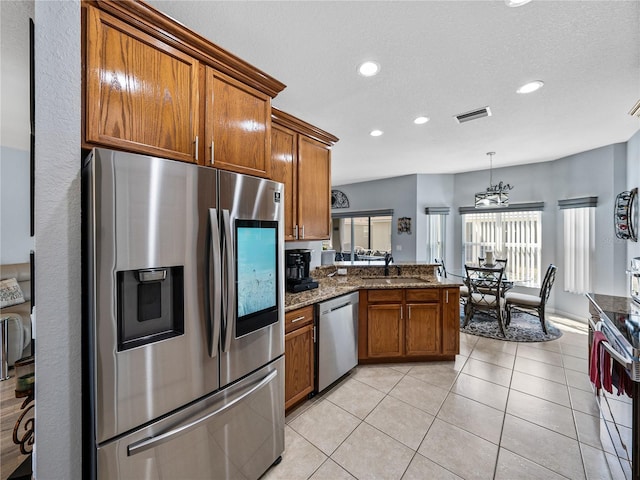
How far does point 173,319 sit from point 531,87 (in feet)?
10.8

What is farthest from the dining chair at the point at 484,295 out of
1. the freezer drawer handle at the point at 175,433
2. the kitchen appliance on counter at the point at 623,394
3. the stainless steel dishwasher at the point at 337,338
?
the freezer drawer handle at the point at 175,433

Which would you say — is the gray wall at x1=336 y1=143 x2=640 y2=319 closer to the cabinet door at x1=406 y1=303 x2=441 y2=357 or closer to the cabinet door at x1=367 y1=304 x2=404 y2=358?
the cabinet door at x1=406 y1=303 x2=441 y2=357

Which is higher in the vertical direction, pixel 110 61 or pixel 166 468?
A: pixel 110 61

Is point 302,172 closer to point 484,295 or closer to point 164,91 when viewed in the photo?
point 164,91

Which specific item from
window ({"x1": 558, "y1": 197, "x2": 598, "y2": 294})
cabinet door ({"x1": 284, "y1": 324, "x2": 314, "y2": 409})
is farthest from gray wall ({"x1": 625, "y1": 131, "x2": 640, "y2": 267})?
cabinet door ({"x1": 284, "y1": 324, "x2": 314, "y2": 409})

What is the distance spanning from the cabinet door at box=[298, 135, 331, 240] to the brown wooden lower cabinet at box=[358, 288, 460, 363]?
1006 mm

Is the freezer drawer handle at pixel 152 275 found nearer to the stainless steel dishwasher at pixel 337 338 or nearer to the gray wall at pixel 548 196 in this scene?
the stainless steel dishwasher at pixel 337 338

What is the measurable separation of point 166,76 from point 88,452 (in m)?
1.69

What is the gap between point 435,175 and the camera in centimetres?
612

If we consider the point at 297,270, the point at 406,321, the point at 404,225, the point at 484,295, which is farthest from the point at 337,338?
the point at 404,225

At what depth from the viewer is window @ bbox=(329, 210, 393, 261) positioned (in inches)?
269

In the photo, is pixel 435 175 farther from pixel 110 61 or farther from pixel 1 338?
pixel 1 338

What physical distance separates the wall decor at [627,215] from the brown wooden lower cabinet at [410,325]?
2.52 m

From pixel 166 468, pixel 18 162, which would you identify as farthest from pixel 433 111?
pixel 166 468
